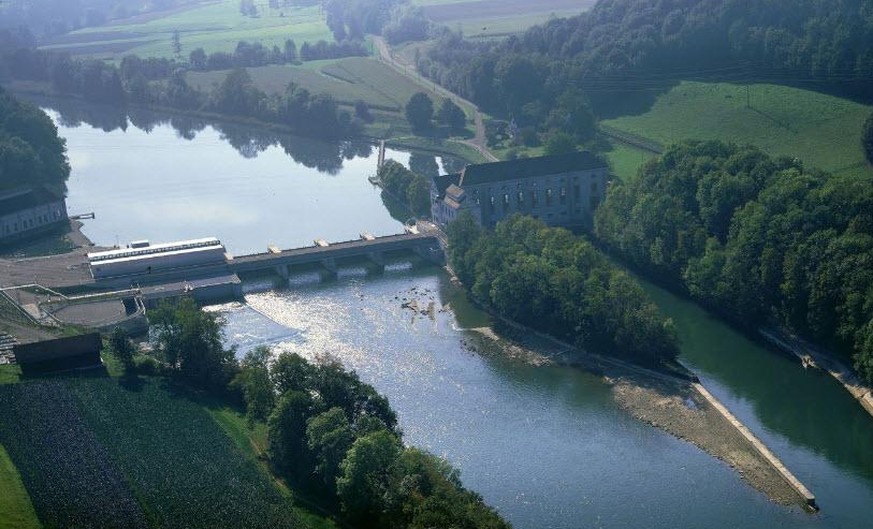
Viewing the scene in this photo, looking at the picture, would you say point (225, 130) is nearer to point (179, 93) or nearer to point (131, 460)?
point (179, 93)

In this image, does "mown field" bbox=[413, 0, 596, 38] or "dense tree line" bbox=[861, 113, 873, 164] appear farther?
"mown field" bbox=[413, 0, 596, 38]

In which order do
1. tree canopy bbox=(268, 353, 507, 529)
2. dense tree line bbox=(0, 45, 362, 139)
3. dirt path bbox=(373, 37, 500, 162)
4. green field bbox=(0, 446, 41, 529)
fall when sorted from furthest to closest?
dense tree line bbox=(0, 45, 362, 139), dirt path bbox=(373, 37, 500, 162), green field bbox=(0, 446, 41, 529), tree canopy bbox=(268, 353, 507, 529)

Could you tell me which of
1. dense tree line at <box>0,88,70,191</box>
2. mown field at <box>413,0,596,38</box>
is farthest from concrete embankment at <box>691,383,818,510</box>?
mown field at <box>413,0,596,38</box>

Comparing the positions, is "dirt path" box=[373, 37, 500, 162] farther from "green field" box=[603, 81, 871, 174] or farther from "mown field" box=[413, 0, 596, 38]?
"green field" box=[603, 81, 871, 174]

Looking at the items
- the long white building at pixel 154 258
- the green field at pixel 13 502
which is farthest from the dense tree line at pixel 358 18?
the green field at pixel 13 502

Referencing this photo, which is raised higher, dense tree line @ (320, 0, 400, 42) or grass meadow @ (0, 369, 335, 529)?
grass meadow @ (0, 369, 335, 529)

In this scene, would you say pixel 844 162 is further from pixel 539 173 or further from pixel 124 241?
pixel 124 241
